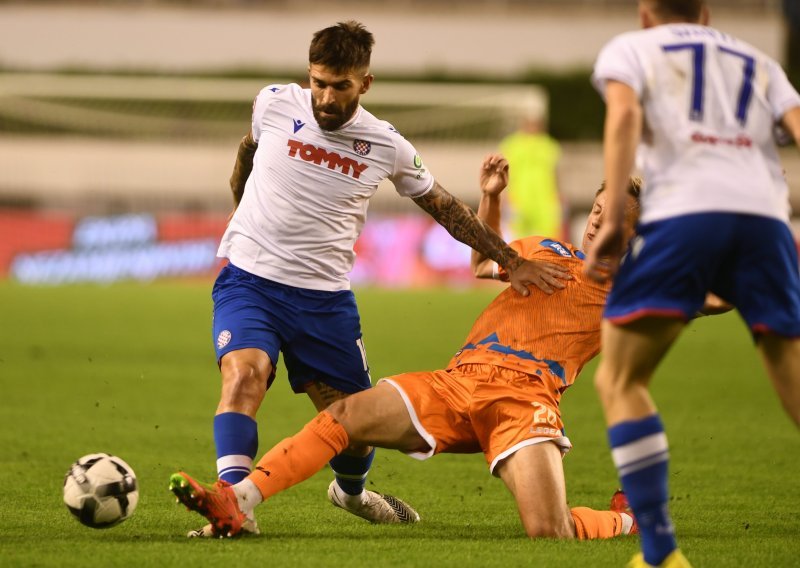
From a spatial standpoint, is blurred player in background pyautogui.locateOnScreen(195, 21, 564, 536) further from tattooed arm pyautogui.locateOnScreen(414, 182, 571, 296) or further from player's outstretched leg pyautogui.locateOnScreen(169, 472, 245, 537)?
Result: player's outstretched leg pyautogui.locateOnScreen(169, 472, 245, 537)

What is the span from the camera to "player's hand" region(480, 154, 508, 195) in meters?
5.81

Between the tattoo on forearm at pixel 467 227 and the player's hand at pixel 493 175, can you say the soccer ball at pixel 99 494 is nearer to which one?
the tattoo on forearm at pixel 467 227

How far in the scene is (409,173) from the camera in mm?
5777

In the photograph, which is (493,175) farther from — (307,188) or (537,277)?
(307,188)

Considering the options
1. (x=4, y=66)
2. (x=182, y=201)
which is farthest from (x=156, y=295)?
(x=4, y=66)

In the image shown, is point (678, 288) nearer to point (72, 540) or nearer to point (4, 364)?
point (72, 540)

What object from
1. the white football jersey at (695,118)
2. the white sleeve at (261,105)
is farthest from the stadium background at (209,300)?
the white sleeve at (261,105)

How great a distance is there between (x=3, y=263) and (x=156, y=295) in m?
3.39

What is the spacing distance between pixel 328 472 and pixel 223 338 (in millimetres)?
1893

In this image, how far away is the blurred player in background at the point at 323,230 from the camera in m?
5.51

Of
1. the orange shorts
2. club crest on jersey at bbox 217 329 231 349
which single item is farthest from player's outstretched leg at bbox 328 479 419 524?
club crest on jersey at bbox 217 329 231 349

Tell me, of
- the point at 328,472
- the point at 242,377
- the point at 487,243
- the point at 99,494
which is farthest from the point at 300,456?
the point at 328,472

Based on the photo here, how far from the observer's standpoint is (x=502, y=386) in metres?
5.39

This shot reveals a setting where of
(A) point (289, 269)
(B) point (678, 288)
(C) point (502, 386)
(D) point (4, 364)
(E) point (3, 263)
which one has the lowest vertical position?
(E) point (3, 263)
